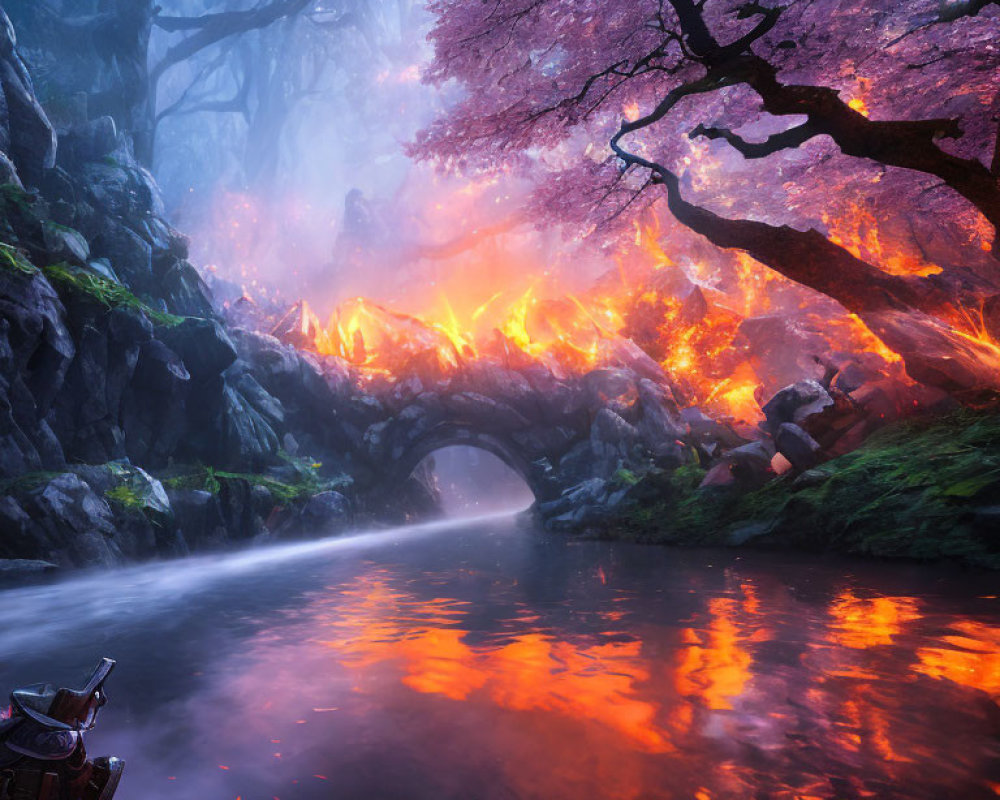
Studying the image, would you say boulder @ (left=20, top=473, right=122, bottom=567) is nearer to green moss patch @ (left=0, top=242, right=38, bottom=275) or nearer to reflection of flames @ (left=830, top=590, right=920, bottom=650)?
green moss patch @ (left=0, top=242, right=38, bottom=275)

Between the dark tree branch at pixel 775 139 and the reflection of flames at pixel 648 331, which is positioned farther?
the reflection of flames at pixel 648 331

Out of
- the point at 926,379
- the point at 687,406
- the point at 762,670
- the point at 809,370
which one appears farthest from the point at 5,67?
the point at 809,370

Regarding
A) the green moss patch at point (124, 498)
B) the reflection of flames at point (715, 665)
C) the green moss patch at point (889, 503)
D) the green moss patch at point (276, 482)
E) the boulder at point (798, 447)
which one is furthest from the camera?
the green moss patch at point (276, 482)

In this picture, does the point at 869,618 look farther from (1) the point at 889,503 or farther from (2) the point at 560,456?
(2) the point at 560,456

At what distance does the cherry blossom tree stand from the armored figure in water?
8438mm

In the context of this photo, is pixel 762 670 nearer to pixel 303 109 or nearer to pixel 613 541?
pixel 613 541

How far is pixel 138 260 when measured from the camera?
1778cm

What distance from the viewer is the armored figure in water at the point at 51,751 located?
1457 mm

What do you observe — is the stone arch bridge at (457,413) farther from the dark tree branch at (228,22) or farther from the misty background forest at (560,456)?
the dark tree branch at (228,22)

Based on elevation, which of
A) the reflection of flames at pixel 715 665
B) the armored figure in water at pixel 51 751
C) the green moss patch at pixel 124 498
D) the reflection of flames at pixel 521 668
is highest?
the green moss patch at pixel 124 498

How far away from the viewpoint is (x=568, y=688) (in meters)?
2.99

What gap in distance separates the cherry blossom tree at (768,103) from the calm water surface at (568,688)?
441cm

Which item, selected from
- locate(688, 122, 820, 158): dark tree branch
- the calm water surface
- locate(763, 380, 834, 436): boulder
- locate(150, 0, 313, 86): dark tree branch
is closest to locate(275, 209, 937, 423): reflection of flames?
locate(763, 380, 834, 436): boulder

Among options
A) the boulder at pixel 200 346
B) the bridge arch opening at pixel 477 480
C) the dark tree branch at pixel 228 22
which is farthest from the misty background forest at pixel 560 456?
the bridge arch opening at pixel 477 480
